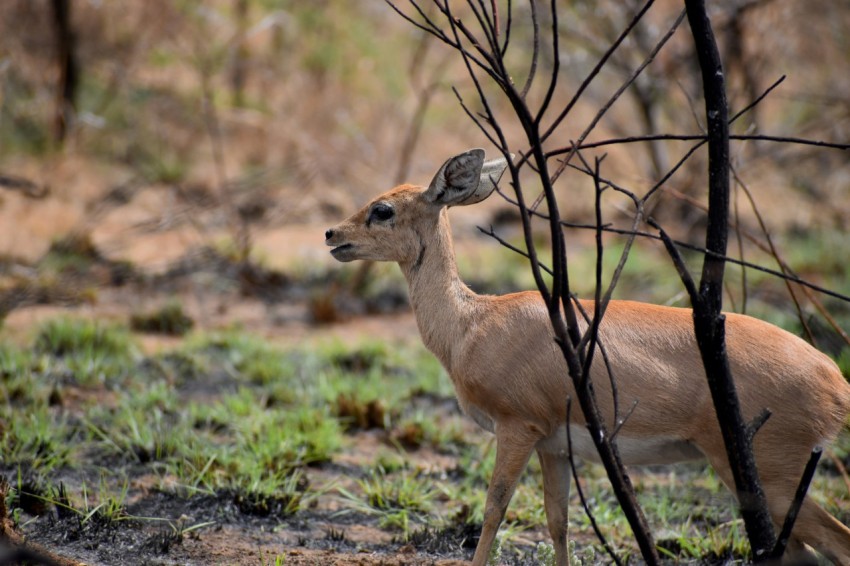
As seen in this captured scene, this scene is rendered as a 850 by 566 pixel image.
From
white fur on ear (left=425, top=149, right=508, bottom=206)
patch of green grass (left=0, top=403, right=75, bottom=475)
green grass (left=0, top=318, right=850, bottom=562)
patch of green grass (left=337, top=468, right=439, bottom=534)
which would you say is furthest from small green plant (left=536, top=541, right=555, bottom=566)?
patch of green grass (left=0, top=403, right=75, bottom=475)

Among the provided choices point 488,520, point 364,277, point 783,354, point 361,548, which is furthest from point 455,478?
point 364,277

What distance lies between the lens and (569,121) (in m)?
12.8

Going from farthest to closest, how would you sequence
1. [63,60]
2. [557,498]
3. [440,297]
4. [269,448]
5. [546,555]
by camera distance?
1. [63,60]
2. [269,448]
3. [440,297]
4. [557,498]
5. [546,555]

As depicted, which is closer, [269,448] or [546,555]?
[546,555]

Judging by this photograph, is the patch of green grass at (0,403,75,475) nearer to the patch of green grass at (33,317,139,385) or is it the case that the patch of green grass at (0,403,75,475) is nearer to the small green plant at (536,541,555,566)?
the patch of green grass at (33,317,139,385)

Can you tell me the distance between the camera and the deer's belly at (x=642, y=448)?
12.4 ft

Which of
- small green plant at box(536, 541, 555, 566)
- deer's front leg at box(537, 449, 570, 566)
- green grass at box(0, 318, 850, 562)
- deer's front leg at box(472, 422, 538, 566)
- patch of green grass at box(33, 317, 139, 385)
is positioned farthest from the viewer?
patch of green grass at box(33, 317, 139, 385)

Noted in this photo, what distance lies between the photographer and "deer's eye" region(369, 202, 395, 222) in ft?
14.6

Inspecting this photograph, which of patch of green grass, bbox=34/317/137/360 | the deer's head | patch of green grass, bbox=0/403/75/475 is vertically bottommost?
patch of green grass, bbox=0/403/75/475

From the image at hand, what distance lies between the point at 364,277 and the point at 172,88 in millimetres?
4771

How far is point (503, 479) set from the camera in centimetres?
391

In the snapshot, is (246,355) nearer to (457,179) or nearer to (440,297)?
(440,297)

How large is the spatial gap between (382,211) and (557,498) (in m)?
1.46

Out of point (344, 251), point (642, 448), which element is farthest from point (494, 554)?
point (344, 251)
